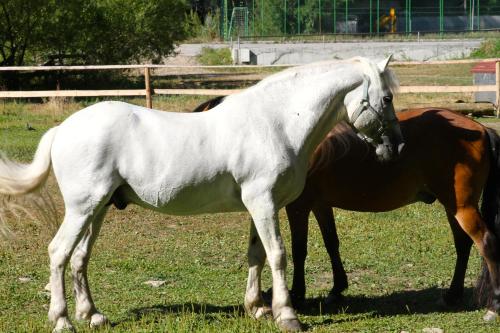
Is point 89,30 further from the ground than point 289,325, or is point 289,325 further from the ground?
point 89,30

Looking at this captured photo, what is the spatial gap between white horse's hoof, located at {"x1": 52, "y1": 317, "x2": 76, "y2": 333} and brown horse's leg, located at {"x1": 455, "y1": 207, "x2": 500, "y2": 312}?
10.1 ft

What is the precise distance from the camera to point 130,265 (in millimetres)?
8359

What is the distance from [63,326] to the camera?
6020mm

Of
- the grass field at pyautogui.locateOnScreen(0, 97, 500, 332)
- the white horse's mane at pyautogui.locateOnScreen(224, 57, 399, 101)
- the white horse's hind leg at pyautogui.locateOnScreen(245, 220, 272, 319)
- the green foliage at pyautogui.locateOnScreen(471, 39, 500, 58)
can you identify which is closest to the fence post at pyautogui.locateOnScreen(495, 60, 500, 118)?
the grass field at pyautogui.locateOnScreen(0, 97, 500, 332)

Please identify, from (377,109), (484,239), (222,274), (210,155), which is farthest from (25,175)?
(484,239)

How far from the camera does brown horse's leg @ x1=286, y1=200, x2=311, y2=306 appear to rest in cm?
689

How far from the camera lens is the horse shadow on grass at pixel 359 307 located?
679 centimetres

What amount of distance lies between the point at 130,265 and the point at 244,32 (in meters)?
34.8

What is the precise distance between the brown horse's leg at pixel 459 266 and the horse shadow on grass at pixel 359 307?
74 millimetres

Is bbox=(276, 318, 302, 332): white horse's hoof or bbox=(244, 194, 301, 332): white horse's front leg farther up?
bbox=(244, 194, 301, 332): white horse's front leg

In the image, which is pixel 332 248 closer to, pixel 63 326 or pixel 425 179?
pixel 425 179

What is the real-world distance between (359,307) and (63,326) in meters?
2.49

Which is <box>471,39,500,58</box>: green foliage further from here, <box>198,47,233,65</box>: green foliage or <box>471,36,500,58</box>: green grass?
<box>198,47,233,65</box>: green foliage

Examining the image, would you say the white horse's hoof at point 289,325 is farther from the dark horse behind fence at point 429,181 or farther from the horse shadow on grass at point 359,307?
the dark horse behind fence at point 429,181
